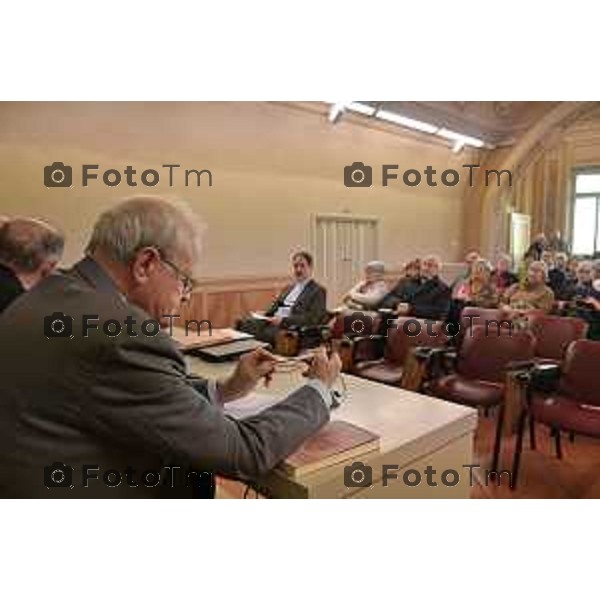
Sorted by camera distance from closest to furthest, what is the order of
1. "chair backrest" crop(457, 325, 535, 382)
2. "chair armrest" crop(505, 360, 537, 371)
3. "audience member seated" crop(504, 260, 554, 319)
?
"chair armrest" crop(505, 360, 537, 371) → "chair backrest" crop(457, 325, 535, 382) → "audience member seated" crop(504, 260, 554, 319)

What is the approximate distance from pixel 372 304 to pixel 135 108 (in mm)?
2801

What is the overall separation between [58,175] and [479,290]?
3.69 metres

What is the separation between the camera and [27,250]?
2.03 m

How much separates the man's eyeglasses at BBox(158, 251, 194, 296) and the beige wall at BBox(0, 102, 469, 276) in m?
3.00

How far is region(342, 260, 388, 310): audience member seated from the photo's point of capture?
196 inches

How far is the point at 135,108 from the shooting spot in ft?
15.9

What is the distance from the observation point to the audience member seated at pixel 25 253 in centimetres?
198

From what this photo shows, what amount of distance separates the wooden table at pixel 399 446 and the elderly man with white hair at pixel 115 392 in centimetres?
9
